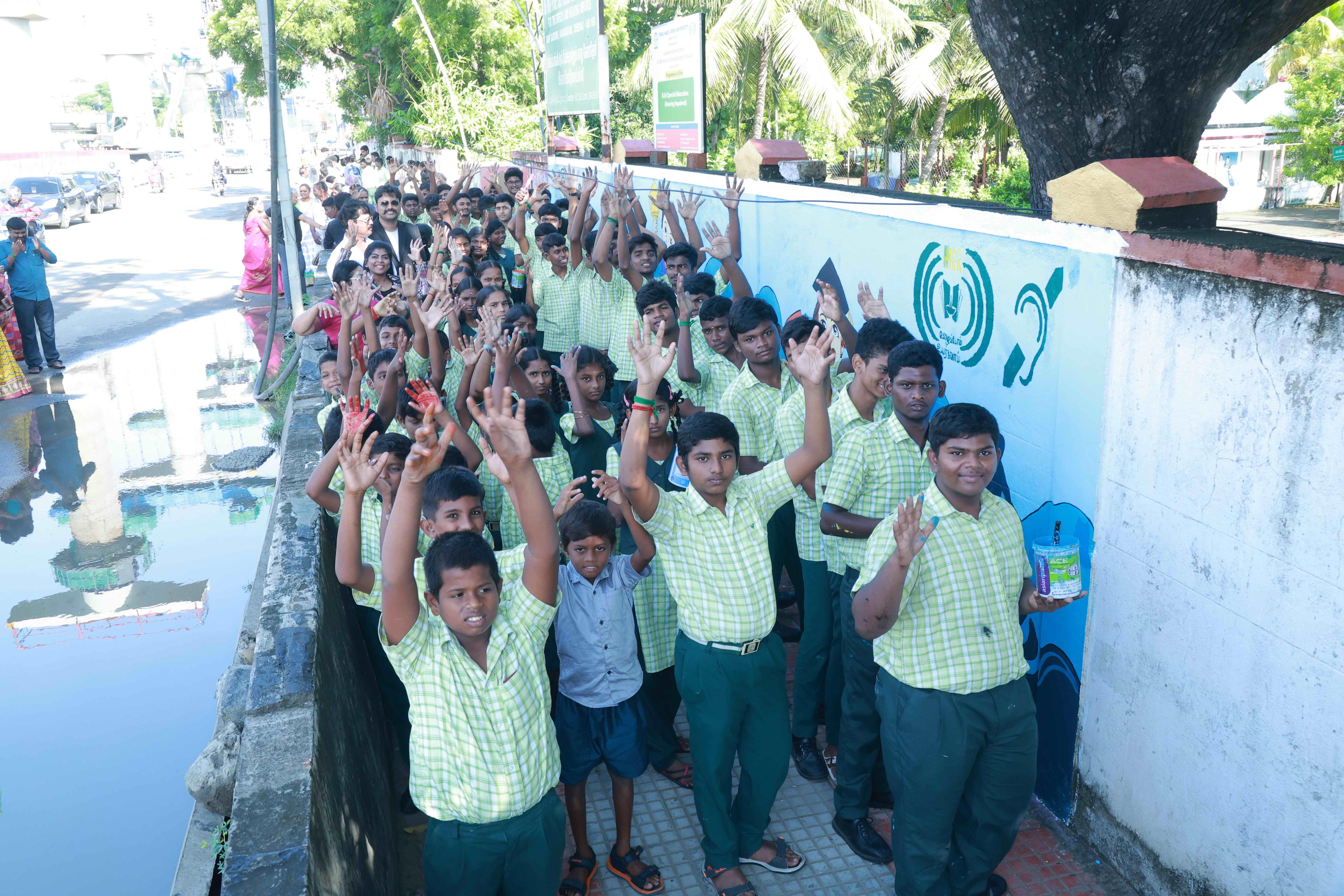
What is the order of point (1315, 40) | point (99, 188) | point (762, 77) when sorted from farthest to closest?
point (99, 188), point (1315, 40), point (762, 77)

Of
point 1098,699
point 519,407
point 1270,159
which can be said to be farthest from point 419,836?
point 1270,159

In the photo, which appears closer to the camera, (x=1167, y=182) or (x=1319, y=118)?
(x=1167, y=182)

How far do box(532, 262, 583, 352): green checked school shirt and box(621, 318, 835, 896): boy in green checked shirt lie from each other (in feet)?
13.2

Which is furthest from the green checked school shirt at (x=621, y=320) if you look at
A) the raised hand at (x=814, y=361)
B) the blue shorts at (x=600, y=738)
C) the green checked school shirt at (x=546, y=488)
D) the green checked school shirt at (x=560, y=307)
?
the blue shorts at (x=600, y=738)

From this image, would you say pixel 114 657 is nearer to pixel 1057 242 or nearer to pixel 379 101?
pixel 1057 242

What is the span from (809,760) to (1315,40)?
89.1ft

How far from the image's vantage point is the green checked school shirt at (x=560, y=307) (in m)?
7.30

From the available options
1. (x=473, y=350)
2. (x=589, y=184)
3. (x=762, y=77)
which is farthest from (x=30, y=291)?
(x=762, y=77)

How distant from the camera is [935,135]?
24.6 m

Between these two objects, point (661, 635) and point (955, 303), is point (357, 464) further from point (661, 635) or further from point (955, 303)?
point (955, 303)

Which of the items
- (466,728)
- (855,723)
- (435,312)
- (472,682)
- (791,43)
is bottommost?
(855,723)

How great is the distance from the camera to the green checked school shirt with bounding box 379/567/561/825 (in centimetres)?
271

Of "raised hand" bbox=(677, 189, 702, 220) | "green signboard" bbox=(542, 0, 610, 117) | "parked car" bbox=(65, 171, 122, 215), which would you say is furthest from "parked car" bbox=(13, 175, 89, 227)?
A: "raised hand" bbox=(677, 189, 702, 220)

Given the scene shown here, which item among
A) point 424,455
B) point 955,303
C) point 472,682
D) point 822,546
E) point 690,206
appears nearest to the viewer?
point 424,455
